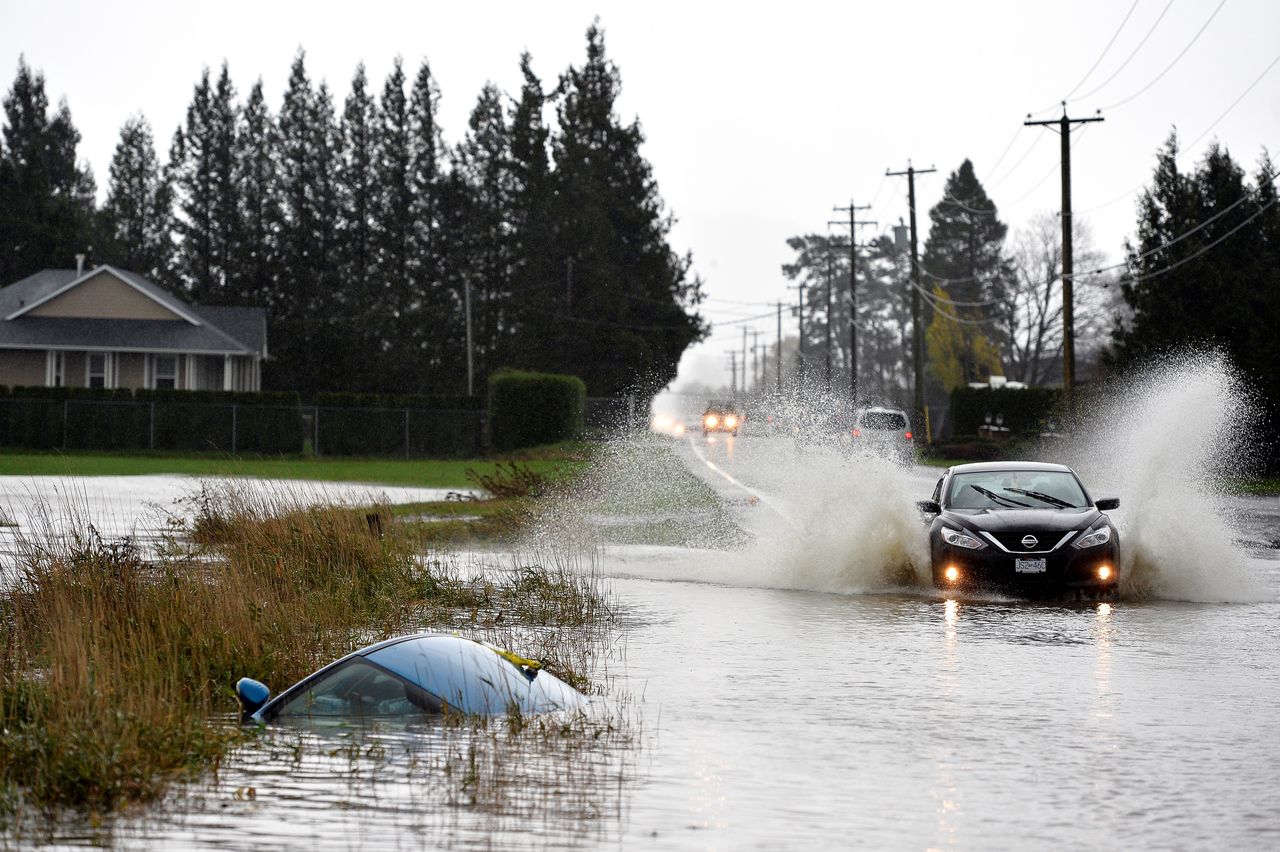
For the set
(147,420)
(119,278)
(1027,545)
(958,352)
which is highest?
(119,278)

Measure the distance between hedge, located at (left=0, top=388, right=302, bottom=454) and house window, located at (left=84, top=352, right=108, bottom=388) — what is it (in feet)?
26.8

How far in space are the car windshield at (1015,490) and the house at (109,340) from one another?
49.8 meters

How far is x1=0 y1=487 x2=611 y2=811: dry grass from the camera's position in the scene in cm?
826

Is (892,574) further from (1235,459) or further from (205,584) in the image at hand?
(1235,459)

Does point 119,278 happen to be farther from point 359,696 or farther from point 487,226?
point 359,696

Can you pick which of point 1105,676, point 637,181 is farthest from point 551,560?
point 637,181

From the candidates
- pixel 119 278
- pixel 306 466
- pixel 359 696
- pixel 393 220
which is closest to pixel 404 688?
pixel 359 696

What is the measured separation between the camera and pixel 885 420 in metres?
52.7

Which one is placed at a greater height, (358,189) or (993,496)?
(358,189)

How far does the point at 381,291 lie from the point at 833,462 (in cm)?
7086

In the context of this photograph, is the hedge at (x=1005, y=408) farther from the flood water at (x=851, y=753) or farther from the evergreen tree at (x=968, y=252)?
the flood water at (x=851, y=753)

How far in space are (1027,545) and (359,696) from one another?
9.25 metres

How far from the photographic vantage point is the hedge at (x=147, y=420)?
5525 cm

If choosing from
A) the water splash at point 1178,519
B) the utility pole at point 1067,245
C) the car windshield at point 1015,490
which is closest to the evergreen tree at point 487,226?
the utility pole at point 1067,245
